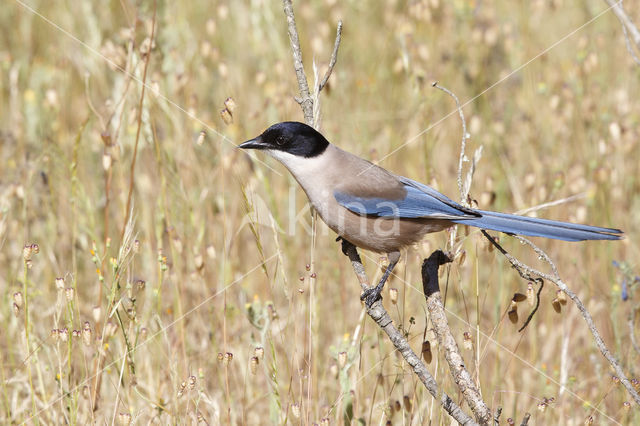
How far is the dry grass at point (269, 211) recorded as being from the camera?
126 inches

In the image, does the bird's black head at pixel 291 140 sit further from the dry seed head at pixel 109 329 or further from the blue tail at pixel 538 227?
the dry seed head at pixel 109 329

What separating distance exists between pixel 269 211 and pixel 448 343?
35.5 inches

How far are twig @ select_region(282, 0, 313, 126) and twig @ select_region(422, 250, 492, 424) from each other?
0.83 m

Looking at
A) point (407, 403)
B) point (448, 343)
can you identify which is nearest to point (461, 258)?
point (448, 343)

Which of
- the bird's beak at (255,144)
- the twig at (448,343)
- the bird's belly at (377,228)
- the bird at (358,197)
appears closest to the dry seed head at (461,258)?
the twig at (448,343)

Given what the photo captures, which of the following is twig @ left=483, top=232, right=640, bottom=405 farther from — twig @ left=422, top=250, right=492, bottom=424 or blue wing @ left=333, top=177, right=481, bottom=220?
blue wing @ left=333, top=177, right=481, bottom=220

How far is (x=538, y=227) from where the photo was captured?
310 centimetres

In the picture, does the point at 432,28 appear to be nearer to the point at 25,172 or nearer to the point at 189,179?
the point at 189,179

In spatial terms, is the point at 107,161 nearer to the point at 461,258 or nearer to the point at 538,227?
the point at 461,258

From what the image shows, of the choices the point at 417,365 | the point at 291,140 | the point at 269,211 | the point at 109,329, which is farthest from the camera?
the point at 291,140

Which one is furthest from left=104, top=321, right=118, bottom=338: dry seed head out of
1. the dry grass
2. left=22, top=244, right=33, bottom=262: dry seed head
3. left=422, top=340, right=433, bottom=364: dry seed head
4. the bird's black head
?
left=422, top=340, right=433, bottom=364: dry seed head

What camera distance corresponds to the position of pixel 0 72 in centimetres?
617

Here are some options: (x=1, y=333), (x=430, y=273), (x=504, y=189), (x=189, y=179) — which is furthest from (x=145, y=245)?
(x=504, y=189)

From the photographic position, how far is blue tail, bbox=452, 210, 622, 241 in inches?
112
